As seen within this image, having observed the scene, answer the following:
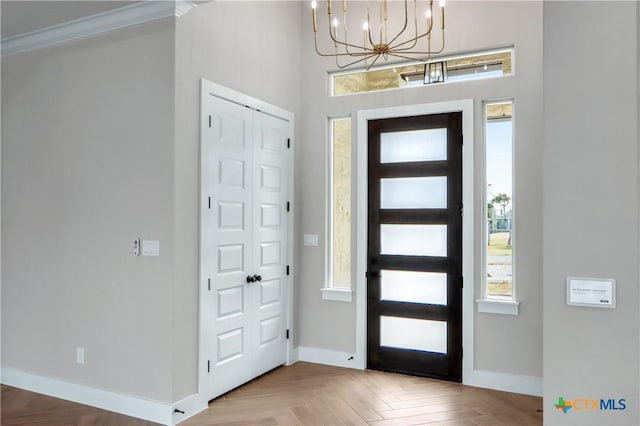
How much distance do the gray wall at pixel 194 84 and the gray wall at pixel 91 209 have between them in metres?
0.08

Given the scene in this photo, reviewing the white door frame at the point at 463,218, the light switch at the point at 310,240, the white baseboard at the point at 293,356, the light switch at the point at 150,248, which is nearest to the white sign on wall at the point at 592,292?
the white door frame at the point at 463,218

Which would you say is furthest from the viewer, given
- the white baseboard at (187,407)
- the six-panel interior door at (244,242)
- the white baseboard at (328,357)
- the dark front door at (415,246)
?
the white baseboard at (328,357)

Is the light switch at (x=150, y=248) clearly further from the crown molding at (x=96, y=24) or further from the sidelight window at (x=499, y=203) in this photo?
the sidelight window at (x=499, y=203)

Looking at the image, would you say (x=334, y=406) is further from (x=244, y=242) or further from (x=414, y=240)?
(x=414, y=240)

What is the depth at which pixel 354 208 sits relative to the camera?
439cm

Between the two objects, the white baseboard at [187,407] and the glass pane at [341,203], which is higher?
the glass pane at [341,203]

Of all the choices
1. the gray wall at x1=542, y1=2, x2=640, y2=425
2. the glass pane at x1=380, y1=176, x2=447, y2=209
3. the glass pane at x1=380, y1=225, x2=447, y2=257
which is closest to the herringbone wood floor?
the glass pane at x1=380, y1=225, x2=447, y2=257

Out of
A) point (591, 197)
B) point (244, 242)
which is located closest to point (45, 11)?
point (244, 242)

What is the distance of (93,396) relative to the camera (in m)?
3.37

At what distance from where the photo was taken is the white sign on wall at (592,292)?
1.65 metres

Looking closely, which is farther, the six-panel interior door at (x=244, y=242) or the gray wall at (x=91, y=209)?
the six-panel interior door at (x=244, y=242)

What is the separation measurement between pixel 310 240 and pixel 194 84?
1.98 meters

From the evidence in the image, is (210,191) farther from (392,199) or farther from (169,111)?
(392,199)

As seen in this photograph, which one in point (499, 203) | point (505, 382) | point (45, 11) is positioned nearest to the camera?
point (45, 11)
